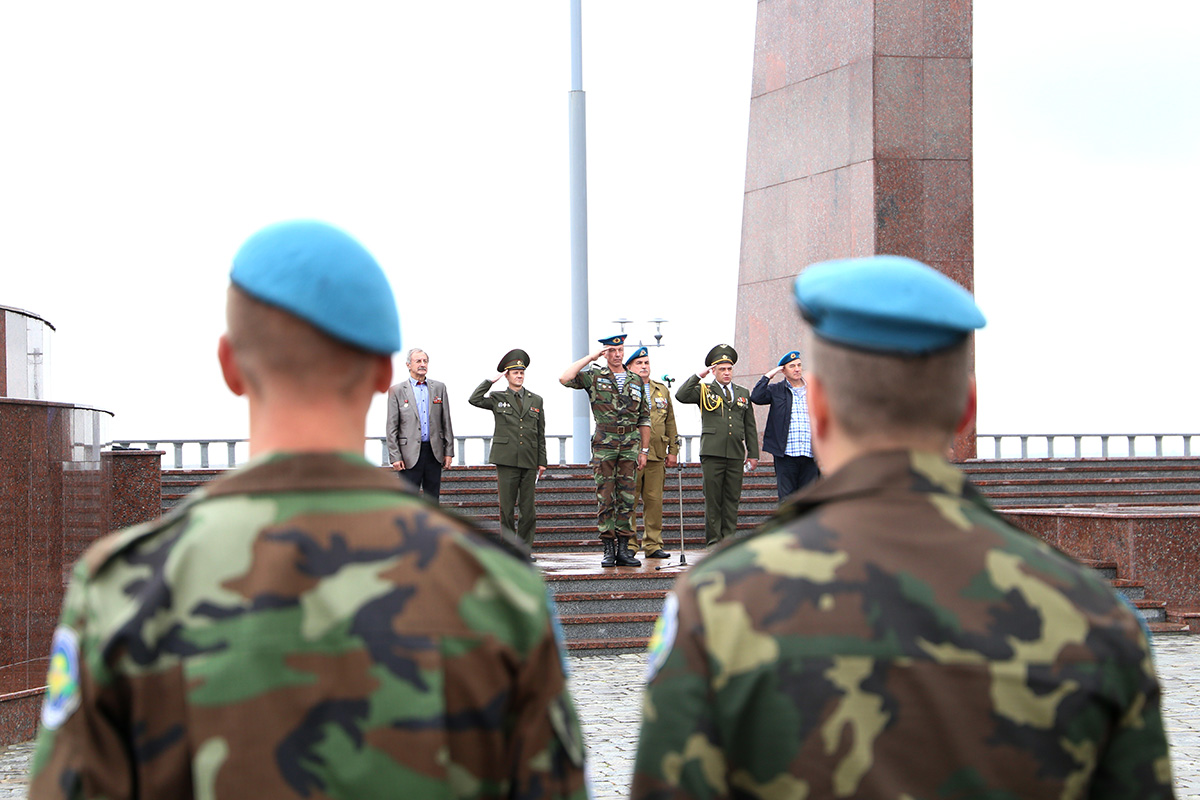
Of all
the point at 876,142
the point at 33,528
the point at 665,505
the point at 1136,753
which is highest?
the point at 876,142

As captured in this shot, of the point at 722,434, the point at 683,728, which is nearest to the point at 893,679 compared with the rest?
the point at 683,728

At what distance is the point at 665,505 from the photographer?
15.9 meters

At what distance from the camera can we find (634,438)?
38.8 ft

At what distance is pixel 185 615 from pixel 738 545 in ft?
2.30

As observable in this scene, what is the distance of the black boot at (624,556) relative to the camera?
467 inches

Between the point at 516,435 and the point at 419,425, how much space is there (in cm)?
101

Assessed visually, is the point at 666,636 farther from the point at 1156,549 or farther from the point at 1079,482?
the point at 1079,482

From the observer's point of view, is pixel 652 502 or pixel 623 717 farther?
pixel 652 502

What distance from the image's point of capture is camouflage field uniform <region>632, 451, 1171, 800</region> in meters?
1.62

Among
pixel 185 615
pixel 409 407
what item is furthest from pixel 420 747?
pixel 409 407

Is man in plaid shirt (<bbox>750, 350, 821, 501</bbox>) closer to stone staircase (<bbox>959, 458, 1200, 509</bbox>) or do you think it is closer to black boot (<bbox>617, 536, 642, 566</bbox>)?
black boot (<bbox>617, 536, 642, 566</bbox>)

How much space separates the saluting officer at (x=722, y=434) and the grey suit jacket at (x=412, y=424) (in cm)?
233

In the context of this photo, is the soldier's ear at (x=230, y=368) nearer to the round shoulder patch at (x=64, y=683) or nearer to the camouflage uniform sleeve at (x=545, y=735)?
the round shoulder patch at (x=64, y=683)

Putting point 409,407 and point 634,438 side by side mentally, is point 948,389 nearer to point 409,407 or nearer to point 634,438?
point 634,438
